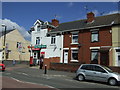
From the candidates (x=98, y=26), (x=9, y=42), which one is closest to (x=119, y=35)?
(x=98, y=26)

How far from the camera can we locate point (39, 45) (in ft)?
98.0

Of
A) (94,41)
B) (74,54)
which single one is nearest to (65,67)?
(74,54)

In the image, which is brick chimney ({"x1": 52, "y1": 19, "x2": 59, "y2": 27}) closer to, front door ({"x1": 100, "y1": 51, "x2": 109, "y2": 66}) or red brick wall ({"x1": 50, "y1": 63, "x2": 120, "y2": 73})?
red brick wall ({"x1": 50, "y1": 63, "x2": 120, "y2": 73})

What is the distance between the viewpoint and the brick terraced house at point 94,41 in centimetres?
2098

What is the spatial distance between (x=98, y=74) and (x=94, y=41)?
10.4 metres

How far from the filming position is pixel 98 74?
1342 cm

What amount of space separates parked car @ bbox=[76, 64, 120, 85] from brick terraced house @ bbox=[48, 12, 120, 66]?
7491 millimetres

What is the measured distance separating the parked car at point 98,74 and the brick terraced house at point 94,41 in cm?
749

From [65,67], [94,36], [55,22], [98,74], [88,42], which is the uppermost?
[55,22]

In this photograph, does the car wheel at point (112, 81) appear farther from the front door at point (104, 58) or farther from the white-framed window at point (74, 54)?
the white-framed window at point (74, 54)

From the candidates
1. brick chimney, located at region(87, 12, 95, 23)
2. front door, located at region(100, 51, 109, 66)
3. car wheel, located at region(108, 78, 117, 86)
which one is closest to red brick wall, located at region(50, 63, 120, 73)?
front door, located at region(100, 51, 109, 66)

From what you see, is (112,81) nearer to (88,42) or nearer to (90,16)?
(88,42)

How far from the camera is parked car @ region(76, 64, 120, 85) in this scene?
41.7ft

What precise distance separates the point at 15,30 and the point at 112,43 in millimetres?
30436
